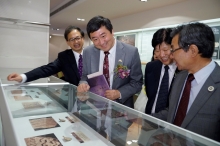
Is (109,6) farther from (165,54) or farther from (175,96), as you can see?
(175,96)

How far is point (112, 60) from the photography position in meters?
1.66

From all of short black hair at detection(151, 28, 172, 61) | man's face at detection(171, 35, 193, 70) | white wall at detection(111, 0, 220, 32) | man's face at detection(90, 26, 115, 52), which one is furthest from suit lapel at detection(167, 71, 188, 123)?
white wall at detection(111, 0, 220, 32)

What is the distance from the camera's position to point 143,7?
4375 mm

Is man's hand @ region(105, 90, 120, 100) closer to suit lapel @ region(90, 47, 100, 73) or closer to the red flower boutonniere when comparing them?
the red flower boutonniere

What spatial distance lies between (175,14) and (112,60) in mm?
2844

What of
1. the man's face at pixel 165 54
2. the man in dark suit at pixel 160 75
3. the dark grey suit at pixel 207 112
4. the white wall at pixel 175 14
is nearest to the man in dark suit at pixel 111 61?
the man in dark suit at pixel 160 75

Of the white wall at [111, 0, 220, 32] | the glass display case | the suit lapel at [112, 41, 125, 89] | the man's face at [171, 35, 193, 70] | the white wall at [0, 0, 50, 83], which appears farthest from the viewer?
the white wall at [111, 0, 220, 32]

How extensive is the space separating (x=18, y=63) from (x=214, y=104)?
9.77 feet

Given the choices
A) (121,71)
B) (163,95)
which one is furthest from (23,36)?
(163,95)

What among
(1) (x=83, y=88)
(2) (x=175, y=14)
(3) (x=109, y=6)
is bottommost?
(1) (x=83, y=88)

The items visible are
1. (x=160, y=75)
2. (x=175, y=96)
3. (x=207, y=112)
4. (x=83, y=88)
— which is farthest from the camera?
(x=160, y=75)

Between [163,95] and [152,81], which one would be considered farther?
[152,81]

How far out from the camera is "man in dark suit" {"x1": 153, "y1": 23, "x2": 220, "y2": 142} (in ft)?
3.15

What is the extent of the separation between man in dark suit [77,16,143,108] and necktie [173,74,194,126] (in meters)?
Result: 0.47
